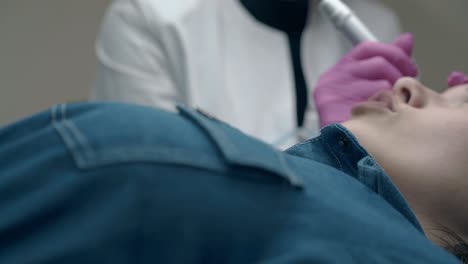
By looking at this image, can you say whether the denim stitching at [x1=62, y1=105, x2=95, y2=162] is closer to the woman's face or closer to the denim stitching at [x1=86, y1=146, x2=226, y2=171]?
the denim stitching at [x1=86, y1=146, x2=226, y2=171]

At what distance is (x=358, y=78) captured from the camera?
26.1 inches

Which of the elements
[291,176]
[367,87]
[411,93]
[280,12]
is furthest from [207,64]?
[291,176]

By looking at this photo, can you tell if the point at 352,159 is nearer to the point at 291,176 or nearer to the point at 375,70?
the point at 291,176

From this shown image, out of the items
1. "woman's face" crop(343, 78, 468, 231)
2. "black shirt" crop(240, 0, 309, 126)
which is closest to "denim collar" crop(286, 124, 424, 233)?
"woman's face" crop(343, 78, 468, 231)

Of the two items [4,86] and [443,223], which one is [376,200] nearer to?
[443,223]

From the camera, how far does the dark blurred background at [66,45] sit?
1.04 meters

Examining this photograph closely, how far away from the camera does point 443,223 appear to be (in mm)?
426

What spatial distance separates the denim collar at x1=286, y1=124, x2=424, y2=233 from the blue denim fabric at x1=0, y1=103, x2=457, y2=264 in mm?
68

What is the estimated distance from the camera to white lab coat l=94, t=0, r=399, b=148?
0.79 m

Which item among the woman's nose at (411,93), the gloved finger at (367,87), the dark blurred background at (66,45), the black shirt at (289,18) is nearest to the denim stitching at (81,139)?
the woman's nose at (411,93)

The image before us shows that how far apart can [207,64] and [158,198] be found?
1.79 ft

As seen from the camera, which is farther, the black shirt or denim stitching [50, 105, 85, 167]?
the black shirt

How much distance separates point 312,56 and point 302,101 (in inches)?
3.3

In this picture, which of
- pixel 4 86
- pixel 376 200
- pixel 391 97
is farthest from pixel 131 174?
pixel 4 86
